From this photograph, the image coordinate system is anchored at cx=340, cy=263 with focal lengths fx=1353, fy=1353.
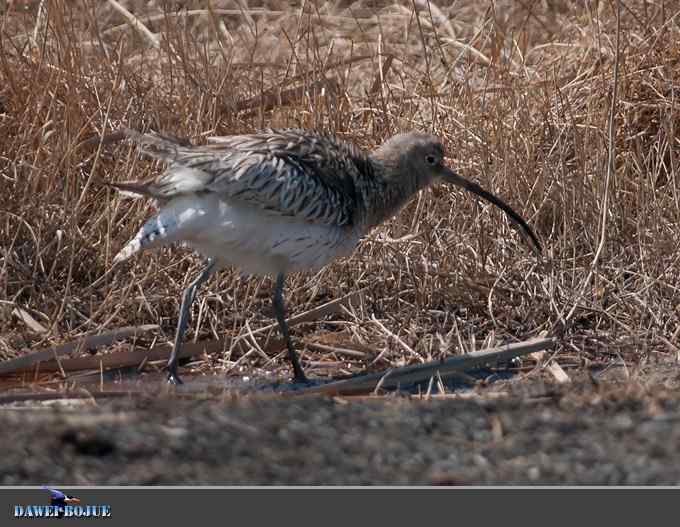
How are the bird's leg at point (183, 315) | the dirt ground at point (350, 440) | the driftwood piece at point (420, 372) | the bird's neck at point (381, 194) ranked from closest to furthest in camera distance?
the dirt ground at point (350, 440) → the driftwood piece at point (420, 372) → the bird's leg at point (183, 315) → the bird's neck at point (381, 194)

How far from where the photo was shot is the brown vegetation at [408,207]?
6781mm

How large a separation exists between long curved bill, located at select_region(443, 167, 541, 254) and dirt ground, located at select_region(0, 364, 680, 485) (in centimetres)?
187

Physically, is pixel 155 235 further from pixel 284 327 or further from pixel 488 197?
pixel 488 197

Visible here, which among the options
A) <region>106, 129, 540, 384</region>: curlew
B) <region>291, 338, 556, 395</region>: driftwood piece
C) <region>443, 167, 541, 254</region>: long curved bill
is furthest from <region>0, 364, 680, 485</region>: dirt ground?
<region>443, 167, 541, 254</region>: long curved bill

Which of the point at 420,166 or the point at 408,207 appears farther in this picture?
the point at 408,207

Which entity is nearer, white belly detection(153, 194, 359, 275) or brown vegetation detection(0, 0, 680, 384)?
white belly detection(153, 194, 359, 275)

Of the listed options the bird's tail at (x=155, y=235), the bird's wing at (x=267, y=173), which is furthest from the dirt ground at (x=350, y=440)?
the bird's wing at (x=267, y=173)

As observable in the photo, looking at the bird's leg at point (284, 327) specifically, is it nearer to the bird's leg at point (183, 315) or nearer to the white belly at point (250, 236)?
the white belly at point (250, 236)

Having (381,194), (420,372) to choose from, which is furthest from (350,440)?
(381,194)

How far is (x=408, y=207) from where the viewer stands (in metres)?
7.48

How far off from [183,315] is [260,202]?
695mm

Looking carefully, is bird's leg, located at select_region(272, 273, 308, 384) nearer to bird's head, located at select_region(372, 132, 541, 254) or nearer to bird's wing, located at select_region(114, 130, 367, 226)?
bird's wing, located at select_region(114, 130, 367, 226)

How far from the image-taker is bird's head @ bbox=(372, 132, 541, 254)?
6.80 meters

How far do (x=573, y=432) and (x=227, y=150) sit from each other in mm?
2257
